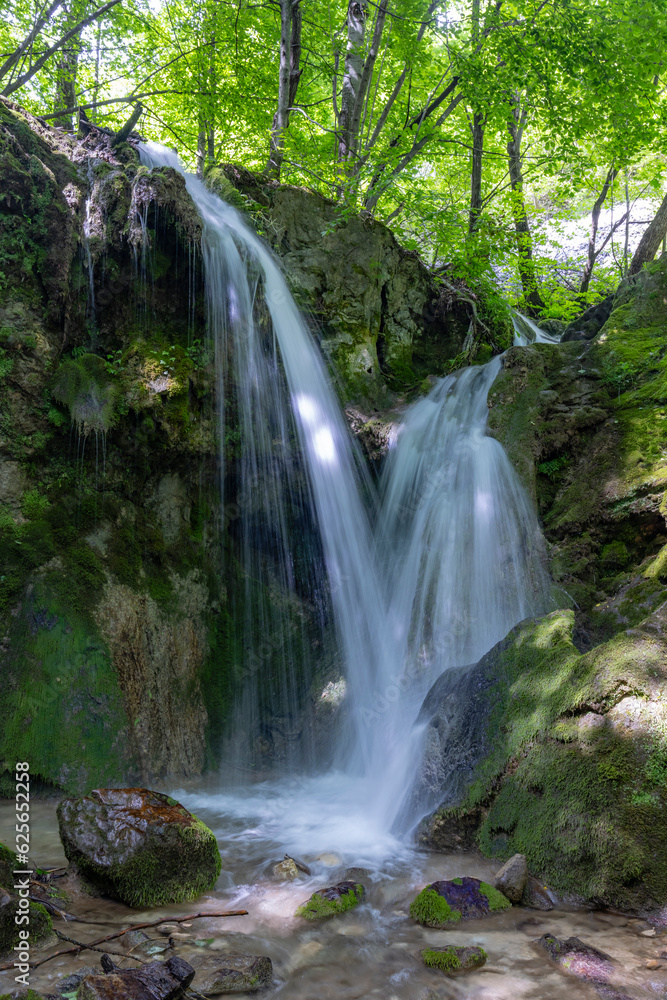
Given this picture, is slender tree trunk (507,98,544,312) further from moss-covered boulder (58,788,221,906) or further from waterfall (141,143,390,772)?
moss-covered boulder (58,788,221,906)

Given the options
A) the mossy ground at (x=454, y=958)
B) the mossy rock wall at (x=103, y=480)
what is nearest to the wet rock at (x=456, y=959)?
the mossy ground at (x=454, y=958)

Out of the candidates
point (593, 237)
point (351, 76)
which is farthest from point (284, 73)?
point (593, 237)

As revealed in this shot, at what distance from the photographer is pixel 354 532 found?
7.36 m

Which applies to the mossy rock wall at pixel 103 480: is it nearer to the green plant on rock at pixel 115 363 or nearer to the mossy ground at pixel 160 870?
the green plant on rock at pixel 115 363

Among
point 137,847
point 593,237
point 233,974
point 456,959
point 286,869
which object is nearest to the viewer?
point 233,974

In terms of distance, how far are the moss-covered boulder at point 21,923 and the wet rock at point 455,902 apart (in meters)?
1.81

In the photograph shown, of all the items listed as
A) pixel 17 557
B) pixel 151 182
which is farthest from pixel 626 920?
pixel 151 182

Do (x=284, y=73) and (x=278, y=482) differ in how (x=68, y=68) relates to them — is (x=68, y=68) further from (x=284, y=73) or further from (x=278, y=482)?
(x=278, y=482)

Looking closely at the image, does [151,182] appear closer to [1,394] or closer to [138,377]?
[138,377]

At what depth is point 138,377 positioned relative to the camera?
643 cm

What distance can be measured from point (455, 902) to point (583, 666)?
165 cm

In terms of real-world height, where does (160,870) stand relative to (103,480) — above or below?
below

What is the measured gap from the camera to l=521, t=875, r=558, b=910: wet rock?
319 cm

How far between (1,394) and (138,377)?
1317 mm
